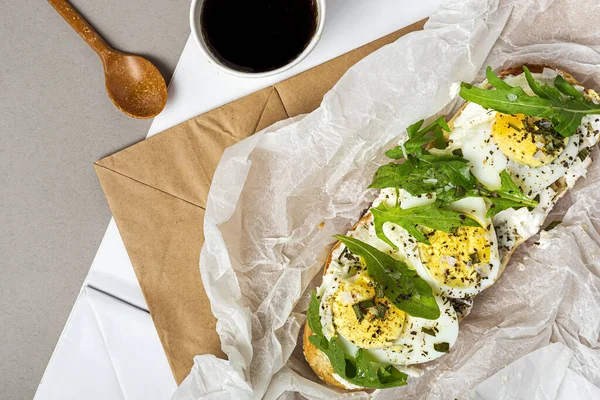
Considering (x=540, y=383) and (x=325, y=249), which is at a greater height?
(x=325, y=249)

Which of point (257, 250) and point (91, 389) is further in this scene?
point (91, 389)

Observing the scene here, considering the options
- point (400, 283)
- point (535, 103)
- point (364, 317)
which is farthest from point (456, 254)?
point (535, 103)

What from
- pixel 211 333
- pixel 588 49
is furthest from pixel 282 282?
pixel 588 49

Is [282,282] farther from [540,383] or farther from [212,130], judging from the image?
[540,383]

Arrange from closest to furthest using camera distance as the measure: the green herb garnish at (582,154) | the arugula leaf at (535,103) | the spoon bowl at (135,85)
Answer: the arugula leaf at (535,103), the green herb garnish at (582,154), the spoon bowl at (135,85)

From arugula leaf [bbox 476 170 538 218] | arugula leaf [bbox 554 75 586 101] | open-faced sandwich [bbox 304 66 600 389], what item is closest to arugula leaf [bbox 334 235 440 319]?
open-faced sandwich [bbox 304 66 600 389]

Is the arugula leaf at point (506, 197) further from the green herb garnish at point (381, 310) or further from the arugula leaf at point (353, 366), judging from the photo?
the arugula leaf at point (353, 366)

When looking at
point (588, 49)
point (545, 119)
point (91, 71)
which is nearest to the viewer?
point (545, 119)

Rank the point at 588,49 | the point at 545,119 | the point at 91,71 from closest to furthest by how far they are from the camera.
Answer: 1. the point at 545,119
2. the point at 588,49
3. the point at 91,71

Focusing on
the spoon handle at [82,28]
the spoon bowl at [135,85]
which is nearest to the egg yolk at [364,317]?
the spoon bowl at [135,85]
